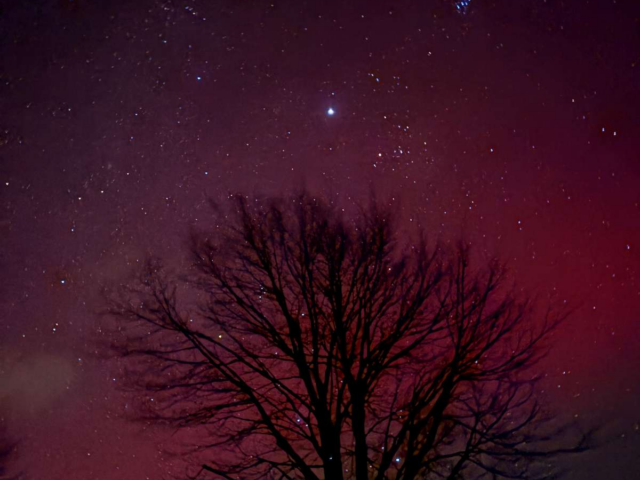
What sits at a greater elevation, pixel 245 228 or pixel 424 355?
pixel 245 228

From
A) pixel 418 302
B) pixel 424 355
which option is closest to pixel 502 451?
pixel 424 355

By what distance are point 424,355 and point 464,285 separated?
693 millimetres

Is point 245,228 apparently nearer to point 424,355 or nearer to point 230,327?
point 230,327

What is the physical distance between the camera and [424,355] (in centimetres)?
490

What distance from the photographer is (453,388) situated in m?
4.79

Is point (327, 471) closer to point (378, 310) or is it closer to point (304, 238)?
point (378, 310)

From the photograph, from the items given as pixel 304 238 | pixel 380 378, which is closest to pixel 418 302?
pixel 380 378

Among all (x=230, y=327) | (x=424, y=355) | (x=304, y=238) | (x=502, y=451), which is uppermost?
(x=304, y=238)

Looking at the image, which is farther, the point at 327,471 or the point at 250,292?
the point at 250,292

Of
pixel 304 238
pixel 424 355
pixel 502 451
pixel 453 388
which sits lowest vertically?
pixel 502 451

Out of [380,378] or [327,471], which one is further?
[380,378]

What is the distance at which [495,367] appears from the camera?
4750 mm

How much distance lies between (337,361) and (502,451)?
1505 mm

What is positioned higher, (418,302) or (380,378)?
(418,302)
